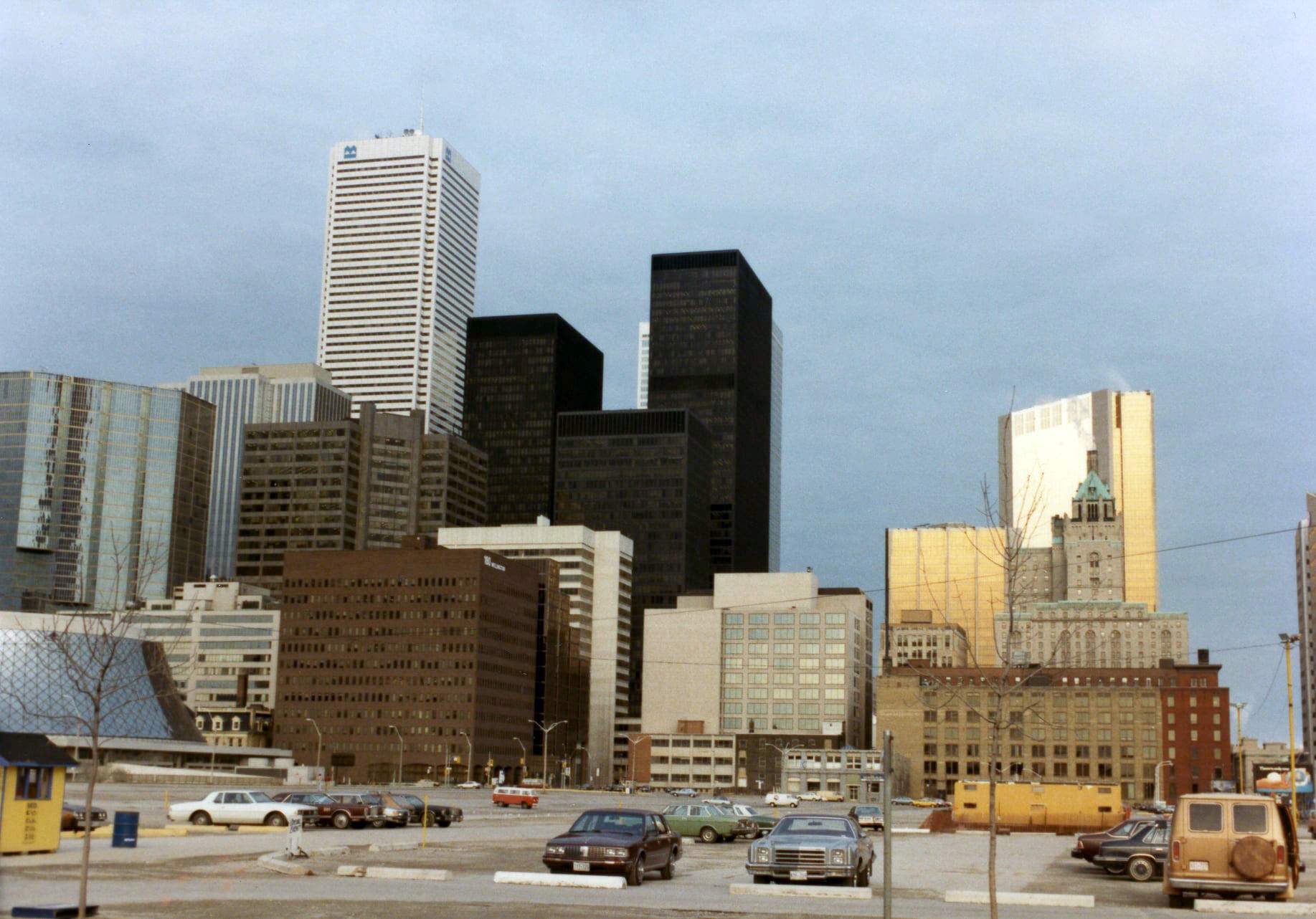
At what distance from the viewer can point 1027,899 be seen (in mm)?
30625

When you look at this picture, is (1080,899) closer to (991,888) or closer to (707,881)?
(707,881)

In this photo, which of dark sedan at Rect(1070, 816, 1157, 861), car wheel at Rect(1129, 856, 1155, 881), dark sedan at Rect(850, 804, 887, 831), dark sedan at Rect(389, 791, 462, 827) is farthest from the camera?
dark sedan at Rect(850, 804, 887, 831)

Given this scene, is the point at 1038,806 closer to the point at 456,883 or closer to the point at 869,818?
the point at 869,818

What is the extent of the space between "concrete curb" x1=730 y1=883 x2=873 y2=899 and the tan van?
6929mm

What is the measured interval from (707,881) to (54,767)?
16817mm

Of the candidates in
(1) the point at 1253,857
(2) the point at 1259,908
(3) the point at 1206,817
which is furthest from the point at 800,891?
(1) the point at 1253,857

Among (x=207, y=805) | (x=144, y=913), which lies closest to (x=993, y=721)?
(x=144, y=913)

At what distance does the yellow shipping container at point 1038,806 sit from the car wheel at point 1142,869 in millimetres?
31563

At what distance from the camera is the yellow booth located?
33969 millimetres

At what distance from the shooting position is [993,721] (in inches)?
947

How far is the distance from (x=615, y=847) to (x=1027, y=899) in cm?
923

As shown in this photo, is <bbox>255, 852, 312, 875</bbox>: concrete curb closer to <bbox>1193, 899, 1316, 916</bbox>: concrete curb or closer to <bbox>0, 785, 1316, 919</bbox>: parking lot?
<bbox>0, 785, 1316, 919</bbox>: parking lot

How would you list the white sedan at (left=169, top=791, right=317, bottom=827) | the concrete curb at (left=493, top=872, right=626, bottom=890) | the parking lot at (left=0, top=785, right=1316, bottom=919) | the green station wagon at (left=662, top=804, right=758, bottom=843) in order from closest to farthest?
the parking lot at (left=0, top=785, right=1316, bottom=919) < the concrete curb at (left=493, top=872, right=626, bottom=890) < the white sedan at (left=169, top=791, right=317, bottom=827) < the green station wagon at (left=662, top=804, right=758, bottom=843)

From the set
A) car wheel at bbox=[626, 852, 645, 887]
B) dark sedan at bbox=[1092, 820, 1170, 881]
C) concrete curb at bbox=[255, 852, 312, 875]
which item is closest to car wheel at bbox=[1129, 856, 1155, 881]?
dark sedan at bbox=[1092, 820, 1170, 881]
